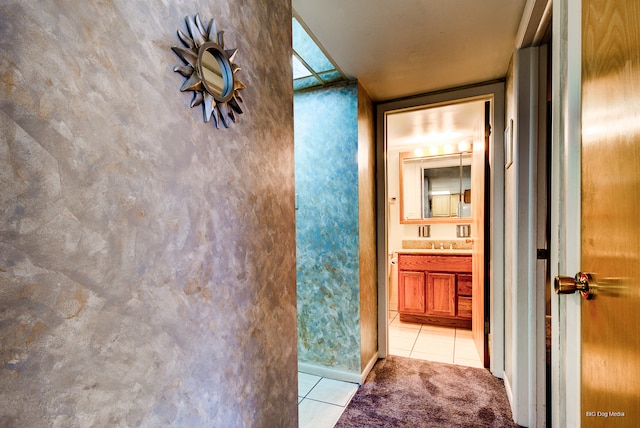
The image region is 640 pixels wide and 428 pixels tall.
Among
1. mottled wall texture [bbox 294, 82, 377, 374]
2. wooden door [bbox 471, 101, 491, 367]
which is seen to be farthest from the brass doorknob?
wooden door [bbox 471, 101, 491, 367]

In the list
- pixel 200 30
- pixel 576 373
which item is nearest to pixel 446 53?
pixel 200 30

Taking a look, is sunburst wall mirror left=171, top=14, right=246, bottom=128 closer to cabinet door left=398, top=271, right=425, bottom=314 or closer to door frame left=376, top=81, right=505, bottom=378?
door frame left=376, top=81, right=505, bottom=378

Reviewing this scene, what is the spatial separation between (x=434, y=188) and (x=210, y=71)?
12.0 feet

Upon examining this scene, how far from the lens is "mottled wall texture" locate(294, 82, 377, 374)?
2182mm

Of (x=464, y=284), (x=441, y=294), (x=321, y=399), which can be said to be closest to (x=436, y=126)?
(x=464, y=284)

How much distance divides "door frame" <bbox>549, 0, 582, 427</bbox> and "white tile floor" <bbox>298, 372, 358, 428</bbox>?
Result: 1.26 meters

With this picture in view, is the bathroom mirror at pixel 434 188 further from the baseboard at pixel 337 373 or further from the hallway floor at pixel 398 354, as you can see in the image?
the baseboard at pixel 337 373

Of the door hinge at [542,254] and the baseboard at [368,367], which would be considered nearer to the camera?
the door hinge at [542,254]

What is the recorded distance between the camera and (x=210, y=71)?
0.79 metres

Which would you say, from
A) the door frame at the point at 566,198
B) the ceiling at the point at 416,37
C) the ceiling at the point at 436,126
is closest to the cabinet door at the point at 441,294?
the ceiling at the point at 436,126

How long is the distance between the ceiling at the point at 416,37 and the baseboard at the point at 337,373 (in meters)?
2.13

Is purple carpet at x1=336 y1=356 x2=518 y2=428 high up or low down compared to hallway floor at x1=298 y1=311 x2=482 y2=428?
up

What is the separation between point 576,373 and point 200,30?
4.39 feet

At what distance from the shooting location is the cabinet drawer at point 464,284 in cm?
325
